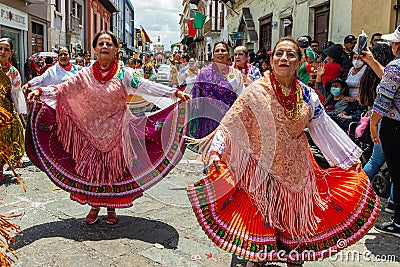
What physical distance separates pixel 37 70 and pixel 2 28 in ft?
12.6

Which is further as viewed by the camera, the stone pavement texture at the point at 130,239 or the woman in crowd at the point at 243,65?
the woman in crowd at the point at 243,65

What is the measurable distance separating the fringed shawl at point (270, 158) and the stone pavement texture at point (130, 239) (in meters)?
0.66

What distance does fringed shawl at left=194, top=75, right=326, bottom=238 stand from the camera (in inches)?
111

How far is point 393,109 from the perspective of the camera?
3.57 metres

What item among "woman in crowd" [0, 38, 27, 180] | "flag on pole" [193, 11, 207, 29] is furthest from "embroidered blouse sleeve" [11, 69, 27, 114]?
"flag on pole" [193, 11, 207, 29]

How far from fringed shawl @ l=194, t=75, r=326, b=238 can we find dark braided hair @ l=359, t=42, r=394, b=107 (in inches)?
56.8

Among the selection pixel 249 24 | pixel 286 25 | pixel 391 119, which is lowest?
pixel 391 119

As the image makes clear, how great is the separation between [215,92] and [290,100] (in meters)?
2.03

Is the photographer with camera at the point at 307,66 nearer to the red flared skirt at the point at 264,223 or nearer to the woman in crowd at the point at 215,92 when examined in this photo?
the woman in crowd at the point at 215,92

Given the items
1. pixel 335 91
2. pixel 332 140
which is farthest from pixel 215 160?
pixel 335 91

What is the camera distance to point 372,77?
4.00 meters

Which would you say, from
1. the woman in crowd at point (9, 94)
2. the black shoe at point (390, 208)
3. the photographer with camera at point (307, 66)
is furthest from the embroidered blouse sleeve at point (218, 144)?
the photographer with camera at point (307, 66)

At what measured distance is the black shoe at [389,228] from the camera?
3867 mm

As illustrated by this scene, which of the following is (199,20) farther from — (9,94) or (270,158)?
(270,158)
